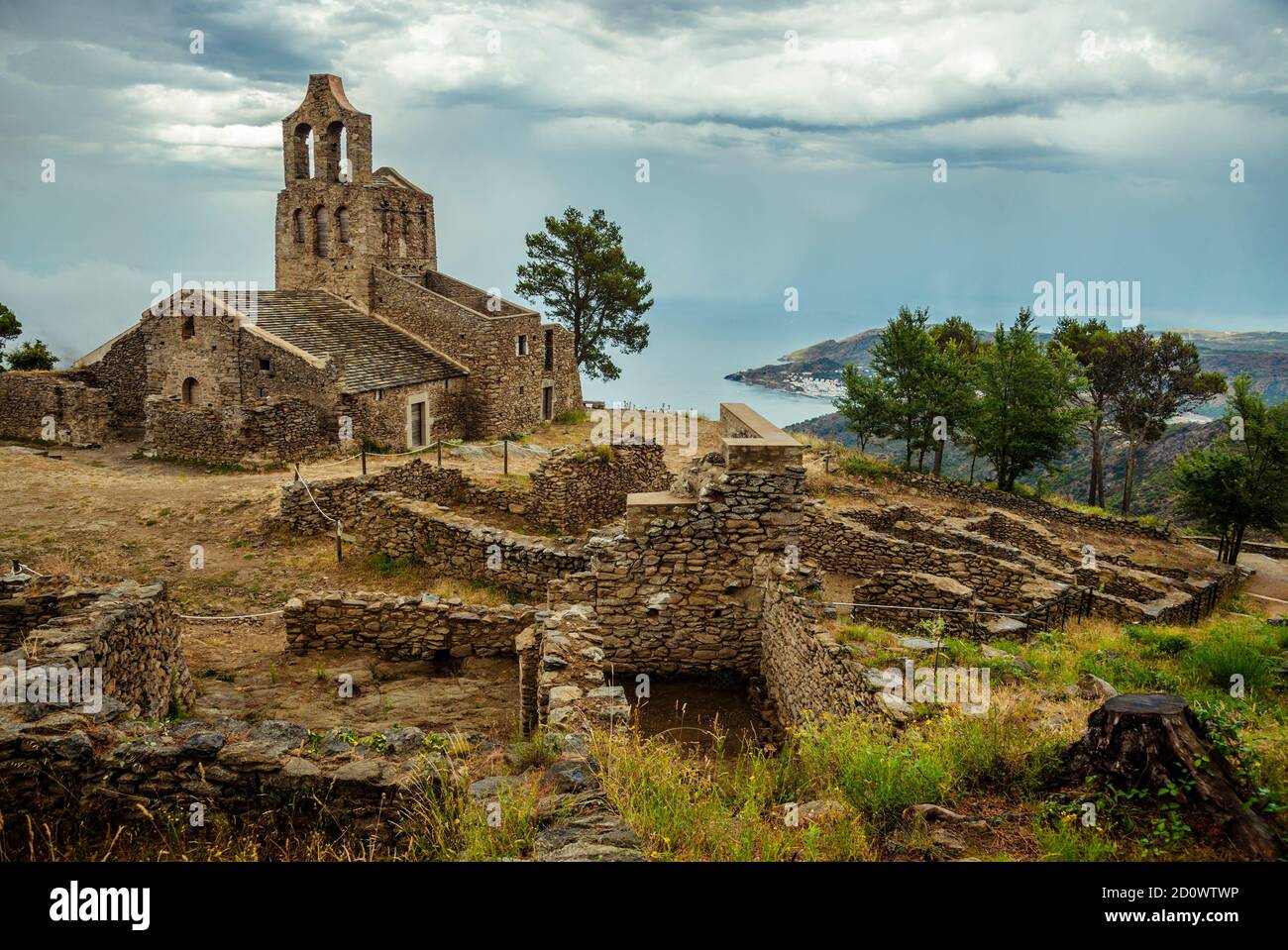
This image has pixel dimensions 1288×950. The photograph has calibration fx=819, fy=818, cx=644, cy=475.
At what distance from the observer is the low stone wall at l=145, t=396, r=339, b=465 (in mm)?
25266

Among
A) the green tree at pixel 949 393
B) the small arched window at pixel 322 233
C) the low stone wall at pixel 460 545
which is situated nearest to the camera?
the low stone wall at pixel 460 545

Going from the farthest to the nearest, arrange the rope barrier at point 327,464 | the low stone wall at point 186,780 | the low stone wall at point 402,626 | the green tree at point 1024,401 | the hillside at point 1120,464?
the hillside at point 1120,464 → the green tree at point 1024,401 → the rope barrier at point 327,464 → the low stone wall at point 402,626 → the low stone wall at point 186,780

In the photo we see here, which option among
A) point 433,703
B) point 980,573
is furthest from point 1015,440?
point 433,703

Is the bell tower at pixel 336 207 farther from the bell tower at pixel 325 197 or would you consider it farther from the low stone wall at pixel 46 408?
the low stone wall at pixel 46 408

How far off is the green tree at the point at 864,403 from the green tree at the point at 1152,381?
47.7 feet

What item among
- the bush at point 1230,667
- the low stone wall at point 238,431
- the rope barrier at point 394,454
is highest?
the low stone wall at point 238,431

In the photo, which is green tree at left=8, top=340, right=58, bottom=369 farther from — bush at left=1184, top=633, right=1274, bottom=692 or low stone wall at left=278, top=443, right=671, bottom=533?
bush at left=1184, top=633, right=1274, bottom=692

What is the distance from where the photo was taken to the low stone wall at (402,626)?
10727mm

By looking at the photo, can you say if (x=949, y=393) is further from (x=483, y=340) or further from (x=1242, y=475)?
(x=483, y=340)

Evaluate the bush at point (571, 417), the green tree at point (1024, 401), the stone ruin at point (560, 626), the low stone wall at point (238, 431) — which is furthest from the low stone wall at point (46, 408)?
the green tree at point (1024, 401)

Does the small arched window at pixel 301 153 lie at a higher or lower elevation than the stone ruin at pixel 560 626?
higher

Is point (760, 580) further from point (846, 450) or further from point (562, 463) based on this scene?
point (846, 450)

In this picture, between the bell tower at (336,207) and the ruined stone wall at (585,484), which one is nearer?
the ruined stone wall at (585,484)

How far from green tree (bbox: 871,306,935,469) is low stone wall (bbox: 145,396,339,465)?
2277 centimetres
